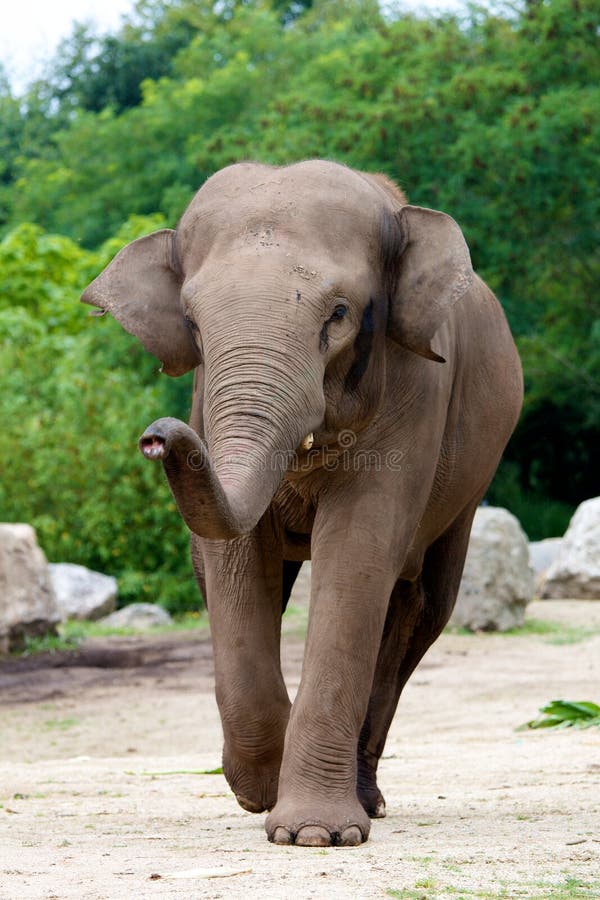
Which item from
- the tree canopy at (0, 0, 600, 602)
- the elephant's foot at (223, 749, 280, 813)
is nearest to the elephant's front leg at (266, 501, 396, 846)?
the elephant's foot at (223, 749, 280, 813)

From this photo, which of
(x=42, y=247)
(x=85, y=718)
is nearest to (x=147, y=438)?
(x=85, y=718)

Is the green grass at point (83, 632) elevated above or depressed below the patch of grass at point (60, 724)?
below

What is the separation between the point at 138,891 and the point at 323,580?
1.52 meters

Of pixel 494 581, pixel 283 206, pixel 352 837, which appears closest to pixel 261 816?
pixel 352 837

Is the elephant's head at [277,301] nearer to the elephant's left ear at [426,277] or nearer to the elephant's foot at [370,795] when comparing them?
the elephant's left ear at [426,277]

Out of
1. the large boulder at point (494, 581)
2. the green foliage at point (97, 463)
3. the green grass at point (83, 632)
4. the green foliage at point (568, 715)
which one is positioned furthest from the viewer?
the green foliage at point (97, 463)

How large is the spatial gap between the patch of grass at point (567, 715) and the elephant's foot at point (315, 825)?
3.97m

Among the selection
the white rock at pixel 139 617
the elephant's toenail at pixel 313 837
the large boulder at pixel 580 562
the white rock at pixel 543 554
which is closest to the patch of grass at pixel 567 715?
the elephant's toenail at pixel 313 837

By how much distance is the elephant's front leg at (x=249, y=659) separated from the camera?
5.17 m

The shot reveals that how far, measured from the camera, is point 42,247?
1088 inches

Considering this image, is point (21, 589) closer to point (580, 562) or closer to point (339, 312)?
point (580, 562)

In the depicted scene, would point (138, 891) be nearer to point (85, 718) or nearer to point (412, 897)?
point (412, 897)

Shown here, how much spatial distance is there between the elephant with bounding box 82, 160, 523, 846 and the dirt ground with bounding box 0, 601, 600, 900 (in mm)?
379

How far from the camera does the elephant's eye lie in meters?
4.82
